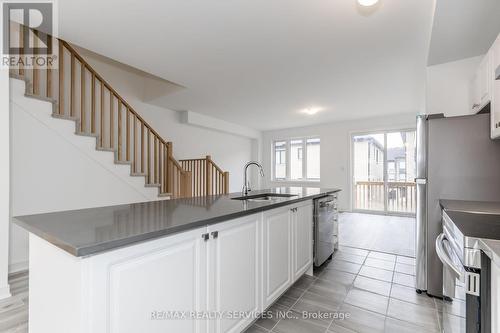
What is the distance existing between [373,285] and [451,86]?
2.41 meters

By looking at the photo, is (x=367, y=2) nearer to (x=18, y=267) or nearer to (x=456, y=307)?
(x=456, y=307)

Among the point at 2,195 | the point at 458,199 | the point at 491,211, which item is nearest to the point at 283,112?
A: the point at 458,199

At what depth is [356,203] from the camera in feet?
21.7

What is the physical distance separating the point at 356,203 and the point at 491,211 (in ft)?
17.4

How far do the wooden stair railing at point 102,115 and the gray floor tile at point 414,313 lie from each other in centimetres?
317

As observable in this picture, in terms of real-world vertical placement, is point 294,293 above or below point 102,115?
below

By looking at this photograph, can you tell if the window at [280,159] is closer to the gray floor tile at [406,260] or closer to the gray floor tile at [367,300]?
the gray floor tile at [406,260]

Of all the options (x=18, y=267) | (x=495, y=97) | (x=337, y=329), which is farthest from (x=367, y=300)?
(x=18, y=267)

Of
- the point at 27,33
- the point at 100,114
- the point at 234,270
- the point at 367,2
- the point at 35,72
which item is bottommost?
the point at 234,270

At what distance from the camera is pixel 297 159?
26.1ft

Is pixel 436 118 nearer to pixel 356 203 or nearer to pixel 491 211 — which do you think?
pixel 491 211

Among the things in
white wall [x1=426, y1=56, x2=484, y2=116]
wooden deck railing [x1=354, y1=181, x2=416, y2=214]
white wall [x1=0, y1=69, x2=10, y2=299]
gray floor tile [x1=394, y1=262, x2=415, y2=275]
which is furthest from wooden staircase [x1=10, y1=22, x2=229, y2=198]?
wooden deck railing [x1=354, y1=181, x2=416, y2=214]

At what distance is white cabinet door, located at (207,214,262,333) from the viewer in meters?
1.33

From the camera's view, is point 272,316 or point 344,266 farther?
point 344,266
